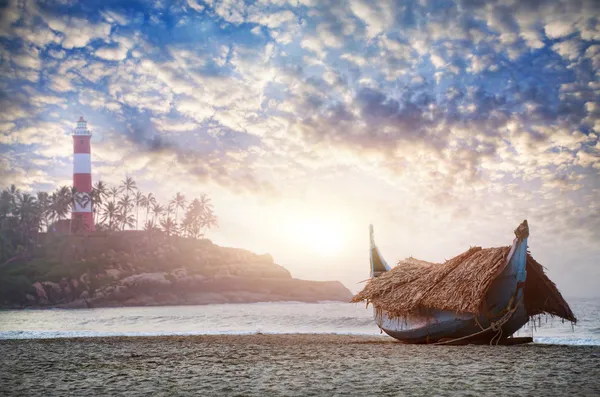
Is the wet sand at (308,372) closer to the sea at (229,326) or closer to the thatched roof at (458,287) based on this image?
the thatched roof at (458,287)

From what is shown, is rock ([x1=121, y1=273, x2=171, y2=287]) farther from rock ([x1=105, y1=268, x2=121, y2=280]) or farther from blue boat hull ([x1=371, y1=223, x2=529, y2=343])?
blue boat hull ([x1=371, y1=223, x2=529, y2=343])

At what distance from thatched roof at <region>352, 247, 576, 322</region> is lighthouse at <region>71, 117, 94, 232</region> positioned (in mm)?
75149

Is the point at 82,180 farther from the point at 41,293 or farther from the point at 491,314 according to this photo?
the point at 491,314

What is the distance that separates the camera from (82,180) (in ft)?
264

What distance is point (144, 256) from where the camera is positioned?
88.6 m

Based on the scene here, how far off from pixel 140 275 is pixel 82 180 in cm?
2017

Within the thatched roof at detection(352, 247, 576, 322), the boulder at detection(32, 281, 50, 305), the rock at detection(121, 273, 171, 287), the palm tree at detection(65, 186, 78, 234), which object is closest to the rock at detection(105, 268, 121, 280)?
the rock at detection(121, 273, 171, 287)

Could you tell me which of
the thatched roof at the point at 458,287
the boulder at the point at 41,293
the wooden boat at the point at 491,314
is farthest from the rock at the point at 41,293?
the wooden boat at the point at 491,314

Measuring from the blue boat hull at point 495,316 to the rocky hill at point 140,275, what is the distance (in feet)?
229

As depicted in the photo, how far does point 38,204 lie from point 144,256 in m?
23.2

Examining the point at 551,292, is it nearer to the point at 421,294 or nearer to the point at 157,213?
the point at 421,294

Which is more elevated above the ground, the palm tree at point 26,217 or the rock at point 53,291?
the palm tree at point 26,217

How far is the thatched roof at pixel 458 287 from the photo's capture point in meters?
Answer: 13.4

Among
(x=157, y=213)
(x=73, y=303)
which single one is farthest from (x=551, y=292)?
(x=157, y=213)
